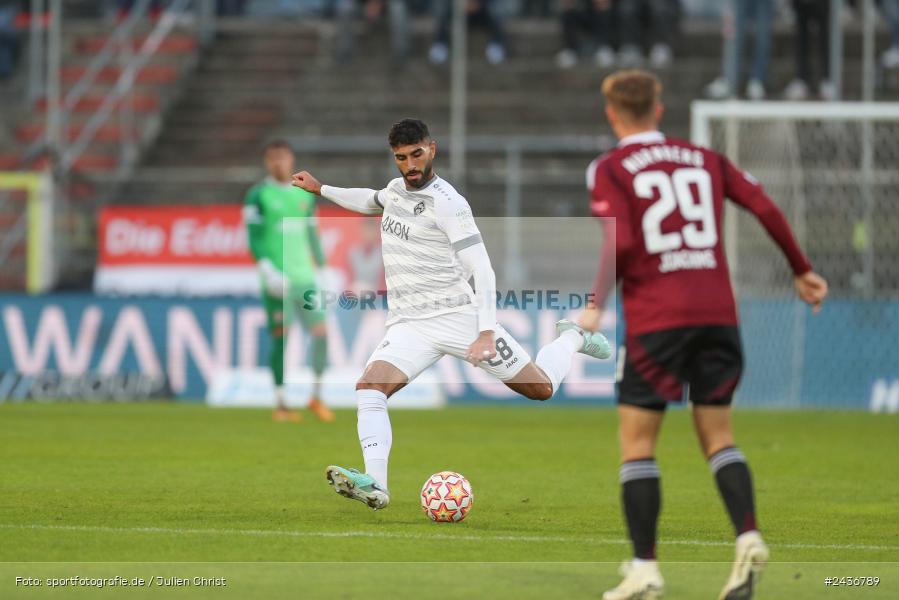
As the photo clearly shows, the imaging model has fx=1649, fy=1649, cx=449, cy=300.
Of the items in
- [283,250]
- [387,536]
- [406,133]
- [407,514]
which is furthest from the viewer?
[283,250]

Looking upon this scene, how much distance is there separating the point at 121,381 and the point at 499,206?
5.60m

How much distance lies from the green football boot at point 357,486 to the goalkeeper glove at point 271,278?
284 inches

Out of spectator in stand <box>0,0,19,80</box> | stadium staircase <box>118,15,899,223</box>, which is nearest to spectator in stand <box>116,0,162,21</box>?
stadium staircase <box>118,15,899,223</box>

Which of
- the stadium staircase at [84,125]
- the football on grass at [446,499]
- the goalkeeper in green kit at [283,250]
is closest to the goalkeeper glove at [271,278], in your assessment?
the goalkeeper in green kit at [283,250]

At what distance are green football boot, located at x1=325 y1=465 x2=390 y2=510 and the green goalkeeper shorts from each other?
7.32m

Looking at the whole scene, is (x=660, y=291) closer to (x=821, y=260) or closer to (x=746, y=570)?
(x=746, y=570)

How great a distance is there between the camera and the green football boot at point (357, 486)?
28.8ft

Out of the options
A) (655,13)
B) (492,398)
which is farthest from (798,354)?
(655,13)

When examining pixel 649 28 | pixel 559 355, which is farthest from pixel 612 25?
pixel 559 355

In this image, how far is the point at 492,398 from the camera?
20109 mm

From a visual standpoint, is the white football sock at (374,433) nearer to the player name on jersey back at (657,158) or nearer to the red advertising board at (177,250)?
the player name on jersey back at (657,158)

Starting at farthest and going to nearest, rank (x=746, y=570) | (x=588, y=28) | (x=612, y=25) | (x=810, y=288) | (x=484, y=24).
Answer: (x=484, y=24), (x=588, y=28), (x=612, y=25), (x=810, y=288), (x=746, y=570)

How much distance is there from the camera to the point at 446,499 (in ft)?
28.9

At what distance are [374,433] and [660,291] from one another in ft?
9.54
